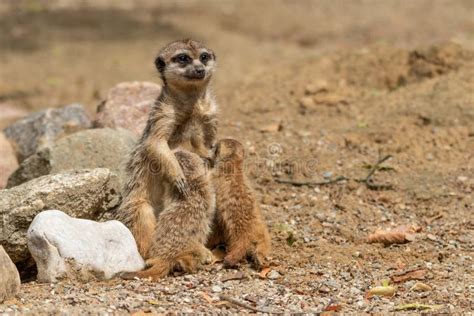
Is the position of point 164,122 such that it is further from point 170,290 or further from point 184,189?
point 170,290

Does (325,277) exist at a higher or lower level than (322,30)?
lower

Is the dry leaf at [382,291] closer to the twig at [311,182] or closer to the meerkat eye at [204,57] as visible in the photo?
the twig at [311,182]

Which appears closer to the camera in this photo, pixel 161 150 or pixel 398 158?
pixel 161 150

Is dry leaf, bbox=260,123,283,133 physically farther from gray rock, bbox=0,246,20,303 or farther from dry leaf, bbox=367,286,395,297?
gray rock, bbox=0,246,20,303

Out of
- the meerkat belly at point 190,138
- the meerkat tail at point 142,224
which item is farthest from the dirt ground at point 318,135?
the meerkat belly at point 190,138

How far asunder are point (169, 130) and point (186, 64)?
1.41 ft

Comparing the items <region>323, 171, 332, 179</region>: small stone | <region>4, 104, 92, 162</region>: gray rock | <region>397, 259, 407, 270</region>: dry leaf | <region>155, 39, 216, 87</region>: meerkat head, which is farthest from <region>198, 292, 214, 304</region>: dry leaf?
<region>4, 104, 92, 162</region>: gray rock

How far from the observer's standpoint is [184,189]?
15.3 ft

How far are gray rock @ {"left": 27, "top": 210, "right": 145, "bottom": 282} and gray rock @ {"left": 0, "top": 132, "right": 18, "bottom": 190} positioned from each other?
1774mm

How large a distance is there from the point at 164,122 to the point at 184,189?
539mm

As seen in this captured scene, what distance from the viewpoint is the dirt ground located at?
13.4 feet

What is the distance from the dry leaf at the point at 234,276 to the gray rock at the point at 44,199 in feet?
2.99

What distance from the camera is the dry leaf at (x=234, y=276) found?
4.30 m

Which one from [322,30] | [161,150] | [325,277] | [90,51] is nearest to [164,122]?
[161,150]
